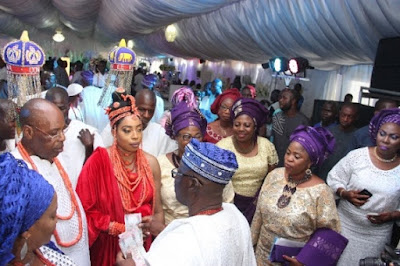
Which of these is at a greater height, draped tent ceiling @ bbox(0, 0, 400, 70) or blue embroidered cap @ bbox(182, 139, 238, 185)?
draped tent ceiling @ bbox(0, 0, 400, 70)

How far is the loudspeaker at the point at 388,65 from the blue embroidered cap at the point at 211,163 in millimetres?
3514

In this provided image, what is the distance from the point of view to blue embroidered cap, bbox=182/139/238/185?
1556 mm

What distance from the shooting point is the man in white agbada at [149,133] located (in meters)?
3.44

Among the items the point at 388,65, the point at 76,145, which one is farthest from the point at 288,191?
the point at 388,65

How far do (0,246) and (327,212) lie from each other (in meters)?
1.81

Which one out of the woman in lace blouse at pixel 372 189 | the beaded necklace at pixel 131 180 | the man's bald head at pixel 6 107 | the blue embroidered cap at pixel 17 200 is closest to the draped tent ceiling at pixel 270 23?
the woman in lace blouse at pixel 372 189

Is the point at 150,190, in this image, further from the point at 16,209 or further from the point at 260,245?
the point at 16,209

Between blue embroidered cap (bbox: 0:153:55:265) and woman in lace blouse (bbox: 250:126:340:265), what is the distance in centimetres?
157

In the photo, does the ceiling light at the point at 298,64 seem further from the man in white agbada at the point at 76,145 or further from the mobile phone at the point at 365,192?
the man in white agbada at the point at 76,145

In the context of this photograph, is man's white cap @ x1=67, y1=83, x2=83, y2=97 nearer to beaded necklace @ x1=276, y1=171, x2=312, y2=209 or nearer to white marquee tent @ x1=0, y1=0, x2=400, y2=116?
beaded necklace @ x1=276, y1=171, x2=312, y2=209

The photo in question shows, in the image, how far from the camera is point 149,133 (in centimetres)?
352

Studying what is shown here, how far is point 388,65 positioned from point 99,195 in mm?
3700

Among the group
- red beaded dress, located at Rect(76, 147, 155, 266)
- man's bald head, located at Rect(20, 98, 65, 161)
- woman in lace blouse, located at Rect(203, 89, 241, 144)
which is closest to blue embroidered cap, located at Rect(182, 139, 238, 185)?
man's bald head, located at Rect(20, 98, 65, 161)

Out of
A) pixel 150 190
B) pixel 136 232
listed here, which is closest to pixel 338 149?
pixel 150 190
